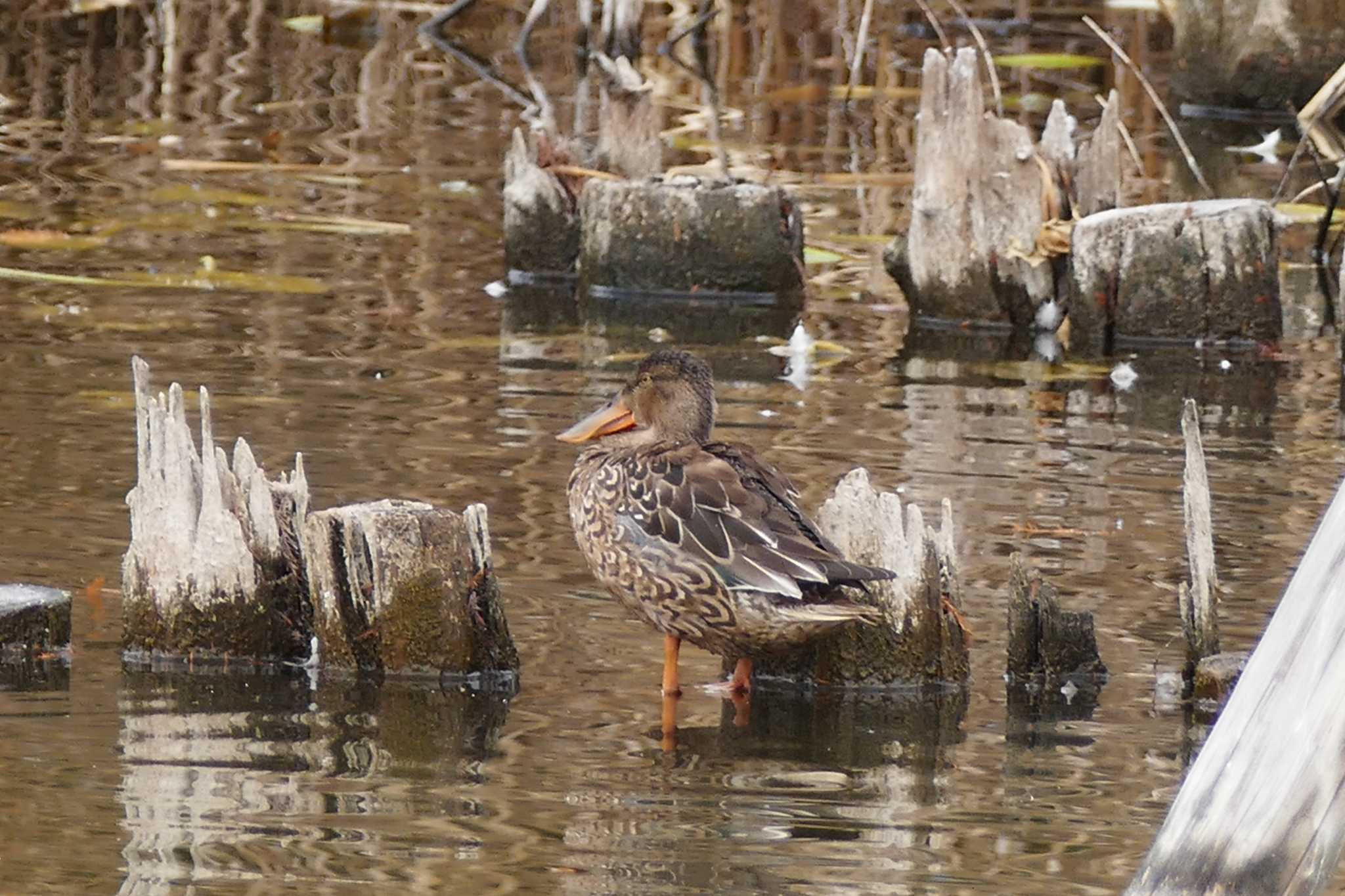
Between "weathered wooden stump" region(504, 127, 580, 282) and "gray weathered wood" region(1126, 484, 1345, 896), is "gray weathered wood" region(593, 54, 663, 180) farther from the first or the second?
"gray weathered wood" region(1126, 484, 1345, 896)

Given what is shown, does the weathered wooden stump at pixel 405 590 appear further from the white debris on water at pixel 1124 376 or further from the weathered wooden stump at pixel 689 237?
the weathered wooden stump at pixel 689 237

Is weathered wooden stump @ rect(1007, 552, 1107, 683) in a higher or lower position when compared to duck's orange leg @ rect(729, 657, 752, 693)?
higher

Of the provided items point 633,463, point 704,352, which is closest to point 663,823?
point 633,463

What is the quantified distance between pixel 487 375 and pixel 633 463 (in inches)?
141

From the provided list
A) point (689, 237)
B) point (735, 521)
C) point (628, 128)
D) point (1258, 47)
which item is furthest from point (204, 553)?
point (1258, 47)

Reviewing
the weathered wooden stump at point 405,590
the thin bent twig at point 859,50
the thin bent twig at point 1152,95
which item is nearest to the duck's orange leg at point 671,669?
the weathered wooden stump at point 405,590

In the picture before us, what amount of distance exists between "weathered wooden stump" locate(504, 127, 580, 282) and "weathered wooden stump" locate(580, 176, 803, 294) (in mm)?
222

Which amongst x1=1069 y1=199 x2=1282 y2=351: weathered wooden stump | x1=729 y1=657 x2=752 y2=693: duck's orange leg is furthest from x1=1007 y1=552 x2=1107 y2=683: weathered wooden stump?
x1=1069 y1=199 x2=1282 y2=351: weathered wooden stump

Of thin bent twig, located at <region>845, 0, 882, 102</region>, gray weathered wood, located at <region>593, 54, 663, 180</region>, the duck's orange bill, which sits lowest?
the duck's orange bill

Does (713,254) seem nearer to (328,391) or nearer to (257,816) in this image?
(328,391)

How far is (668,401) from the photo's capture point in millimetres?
6488

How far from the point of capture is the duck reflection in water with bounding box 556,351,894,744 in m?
5.64

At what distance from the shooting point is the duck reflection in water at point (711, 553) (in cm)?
564

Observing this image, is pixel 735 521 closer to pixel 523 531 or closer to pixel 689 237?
pixel 523 531
